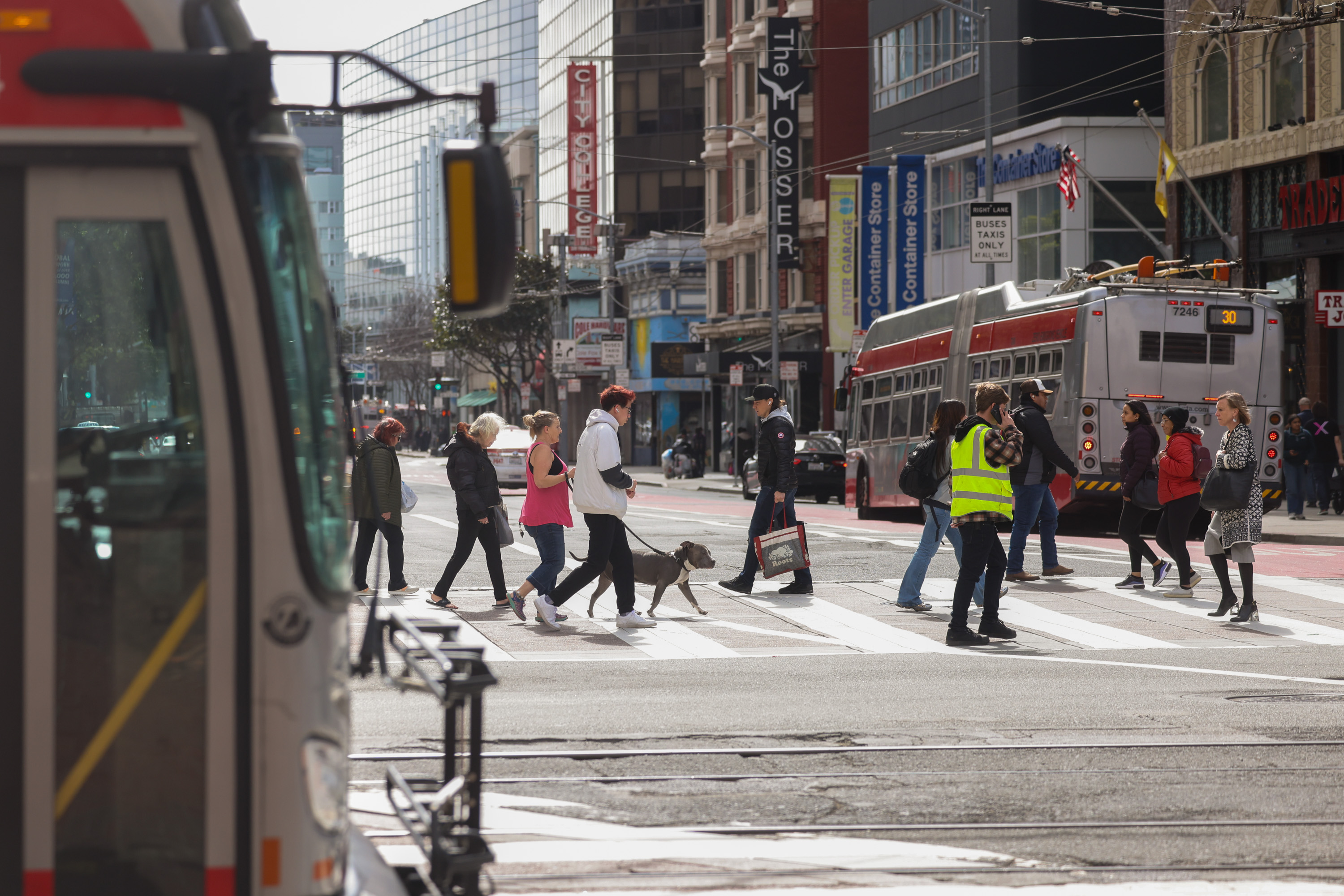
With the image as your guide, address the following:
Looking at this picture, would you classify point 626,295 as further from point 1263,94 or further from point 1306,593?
point 1306,593

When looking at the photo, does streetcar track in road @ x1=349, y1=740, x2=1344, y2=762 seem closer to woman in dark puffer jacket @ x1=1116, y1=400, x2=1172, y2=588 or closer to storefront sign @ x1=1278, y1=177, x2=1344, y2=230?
woman in dark puffer jacket @ x1=1116, y1=400, x2=1172, y2=588

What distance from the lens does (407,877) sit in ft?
15.4

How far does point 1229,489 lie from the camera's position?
41.7 feet

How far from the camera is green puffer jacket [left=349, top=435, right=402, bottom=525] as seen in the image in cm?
1495

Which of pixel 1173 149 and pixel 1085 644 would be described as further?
pixel 1173 149

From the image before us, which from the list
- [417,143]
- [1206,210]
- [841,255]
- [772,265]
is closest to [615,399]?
[1206,210]

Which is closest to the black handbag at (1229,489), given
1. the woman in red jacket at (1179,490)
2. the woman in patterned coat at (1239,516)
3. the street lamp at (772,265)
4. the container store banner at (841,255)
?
the woman in patterned coat at (1239,516)

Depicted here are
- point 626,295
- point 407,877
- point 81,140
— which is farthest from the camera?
point 626,295

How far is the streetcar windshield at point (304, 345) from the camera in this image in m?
3.66

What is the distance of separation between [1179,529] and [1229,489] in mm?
1821

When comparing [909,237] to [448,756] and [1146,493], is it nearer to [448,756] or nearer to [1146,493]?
[1146,493]

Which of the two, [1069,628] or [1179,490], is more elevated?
[1179,490]

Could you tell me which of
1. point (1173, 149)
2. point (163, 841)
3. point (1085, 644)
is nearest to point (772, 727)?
point (1085, 644)

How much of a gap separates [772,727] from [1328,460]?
68.3ft
